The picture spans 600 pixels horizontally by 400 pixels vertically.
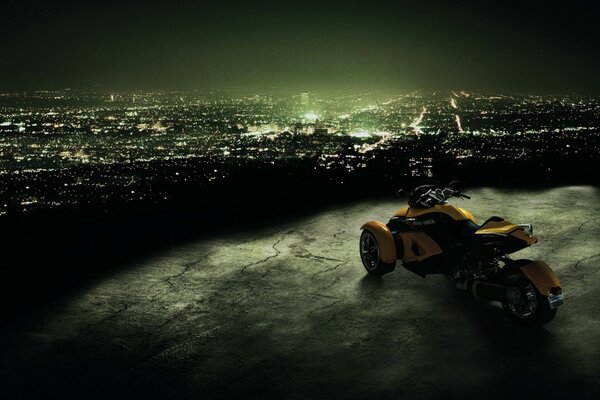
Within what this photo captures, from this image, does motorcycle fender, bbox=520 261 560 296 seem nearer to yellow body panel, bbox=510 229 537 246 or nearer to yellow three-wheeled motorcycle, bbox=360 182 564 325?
yellow three-wheeled motorcycle, bbox=360 182 564 325

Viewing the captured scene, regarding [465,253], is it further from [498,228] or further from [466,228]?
[498,228]

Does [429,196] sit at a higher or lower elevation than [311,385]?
higher

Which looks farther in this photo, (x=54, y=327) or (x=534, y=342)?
(x=54, y=327)

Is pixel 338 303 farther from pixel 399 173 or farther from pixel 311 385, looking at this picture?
pixel 399 173

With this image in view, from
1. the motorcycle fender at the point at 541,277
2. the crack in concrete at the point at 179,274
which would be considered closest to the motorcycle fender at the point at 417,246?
the motorcycle fender at the point at 541,277

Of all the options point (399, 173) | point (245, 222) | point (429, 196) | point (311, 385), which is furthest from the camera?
point (399, 173)

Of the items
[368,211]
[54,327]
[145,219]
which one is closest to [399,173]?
[368,211]

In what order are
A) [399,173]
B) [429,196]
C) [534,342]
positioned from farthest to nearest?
[399,173] < [429,196] < [534,342]
